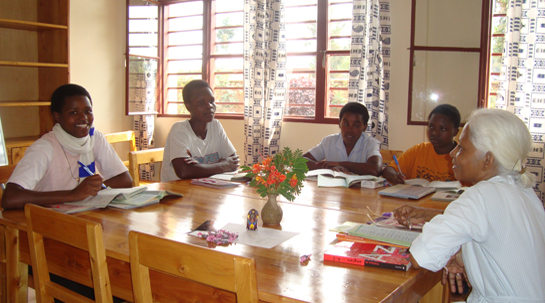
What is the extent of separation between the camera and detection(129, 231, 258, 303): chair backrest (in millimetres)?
831

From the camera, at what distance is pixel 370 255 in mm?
1262

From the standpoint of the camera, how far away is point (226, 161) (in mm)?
2846

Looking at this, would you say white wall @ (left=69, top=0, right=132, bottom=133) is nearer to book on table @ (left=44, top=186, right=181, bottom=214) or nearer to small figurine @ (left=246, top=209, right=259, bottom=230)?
book on table @ (left=44, top=186, right=181, bottom=214)

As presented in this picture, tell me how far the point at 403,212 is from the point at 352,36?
107 inches

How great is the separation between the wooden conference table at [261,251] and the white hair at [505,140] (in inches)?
15.1

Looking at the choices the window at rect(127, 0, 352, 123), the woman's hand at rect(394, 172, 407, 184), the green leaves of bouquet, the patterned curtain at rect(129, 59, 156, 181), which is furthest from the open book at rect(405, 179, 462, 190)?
the patterned curtain at rect(129, 59, 156, 181)

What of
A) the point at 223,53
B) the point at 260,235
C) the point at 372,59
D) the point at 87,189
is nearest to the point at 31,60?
the point at 223,53

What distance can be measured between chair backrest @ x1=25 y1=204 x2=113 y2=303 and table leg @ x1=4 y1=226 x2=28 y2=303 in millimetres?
268

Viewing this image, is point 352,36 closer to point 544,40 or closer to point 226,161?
point 544,40

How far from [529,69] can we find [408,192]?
6.58 ft

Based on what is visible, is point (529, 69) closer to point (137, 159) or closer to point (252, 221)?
point (252, 221)

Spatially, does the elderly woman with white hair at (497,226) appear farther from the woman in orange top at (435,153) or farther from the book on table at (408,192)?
the woman in orange top at (435,153)

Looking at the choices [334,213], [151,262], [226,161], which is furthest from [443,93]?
[151,262]

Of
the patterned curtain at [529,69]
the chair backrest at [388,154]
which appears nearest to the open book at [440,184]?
the chair backrest at [388,154]
